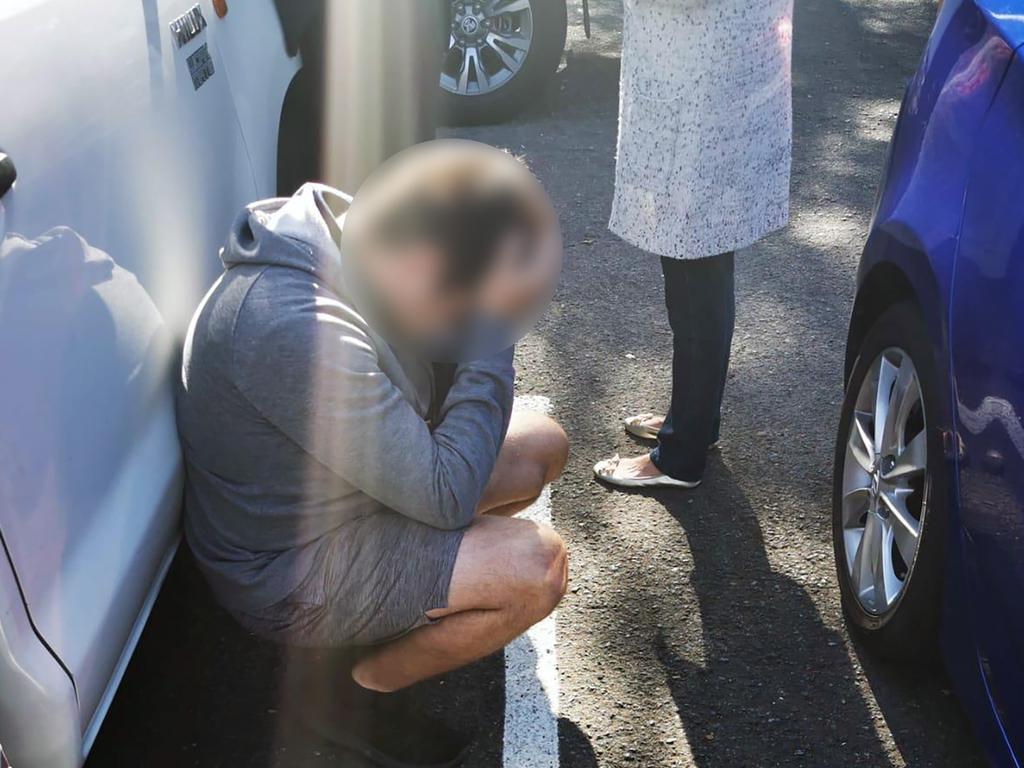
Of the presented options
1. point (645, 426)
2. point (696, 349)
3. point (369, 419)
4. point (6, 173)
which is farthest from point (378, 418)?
point (645, 426)

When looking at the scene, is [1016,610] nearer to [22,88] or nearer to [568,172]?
[22,88]

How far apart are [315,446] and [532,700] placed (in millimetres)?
850

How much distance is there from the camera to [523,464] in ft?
8.30

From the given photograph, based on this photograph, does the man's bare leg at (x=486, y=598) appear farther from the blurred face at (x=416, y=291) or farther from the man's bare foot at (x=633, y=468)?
the man's bare foot at (x=633, y=468)

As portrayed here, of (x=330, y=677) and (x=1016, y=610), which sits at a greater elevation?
(x=1016, y=610)

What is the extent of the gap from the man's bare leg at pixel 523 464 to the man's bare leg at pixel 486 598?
284 mm

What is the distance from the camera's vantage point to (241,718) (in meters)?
2.41

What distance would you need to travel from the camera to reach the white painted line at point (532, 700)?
2.31 m

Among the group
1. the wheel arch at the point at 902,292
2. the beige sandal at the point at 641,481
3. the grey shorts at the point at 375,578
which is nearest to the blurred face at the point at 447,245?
the grey shorts at the point at 375,578

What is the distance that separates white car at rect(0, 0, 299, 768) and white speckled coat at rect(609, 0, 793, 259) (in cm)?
95

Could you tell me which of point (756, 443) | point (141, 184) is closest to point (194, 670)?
point (141, 184)

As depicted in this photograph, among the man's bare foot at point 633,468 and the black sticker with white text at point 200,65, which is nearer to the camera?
the black sticker with white text at point 200,65

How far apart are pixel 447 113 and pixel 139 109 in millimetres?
4028

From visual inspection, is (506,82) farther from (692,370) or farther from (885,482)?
(885,482)
